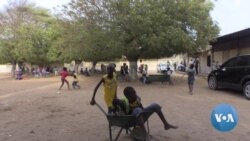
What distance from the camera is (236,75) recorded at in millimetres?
17781

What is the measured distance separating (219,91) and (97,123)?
1087 centimetres

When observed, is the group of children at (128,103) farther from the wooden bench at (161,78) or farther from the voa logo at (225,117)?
the wooden bench at (161,78)

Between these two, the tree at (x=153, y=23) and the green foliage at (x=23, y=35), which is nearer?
the tree at (x=153, y=23)

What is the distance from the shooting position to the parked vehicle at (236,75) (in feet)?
55.6

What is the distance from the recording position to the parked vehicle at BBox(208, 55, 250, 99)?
16.9m

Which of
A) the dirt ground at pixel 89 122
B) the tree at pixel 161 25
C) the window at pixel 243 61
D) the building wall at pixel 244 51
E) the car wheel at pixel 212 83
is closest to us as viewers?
the dirt ground at pixel 89 122

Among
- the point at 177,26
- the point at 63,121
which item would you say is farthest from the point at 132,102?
the point at 177,26

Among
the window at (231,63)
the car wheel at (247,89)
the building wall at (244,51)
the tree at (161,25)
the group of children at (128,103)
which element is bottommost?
the car wheel at (247,89)

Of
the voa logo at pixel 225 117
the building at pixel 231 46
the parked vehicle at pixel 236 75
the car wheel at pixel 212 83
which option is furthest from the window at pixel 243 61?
the voa logo at pixel 225 117

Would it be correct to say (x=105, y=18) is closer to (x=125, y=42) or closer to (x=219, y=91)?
(x=125, y=42)

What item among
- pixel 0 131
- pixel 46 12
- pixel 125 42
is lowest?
pixel 0 131

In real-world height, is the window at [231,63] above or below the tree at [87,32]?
below

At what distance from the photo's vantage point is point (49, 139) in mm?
8625

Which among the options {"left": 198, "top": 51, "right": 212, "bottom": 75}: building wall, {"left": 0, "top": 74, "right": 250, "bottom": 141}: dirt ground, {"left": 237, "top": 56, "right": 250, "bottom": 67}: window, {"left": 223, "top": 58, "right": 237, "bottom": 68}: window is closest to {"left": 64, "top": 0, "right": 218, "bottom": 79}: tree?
{"left": 223, "top": 58, "right": 237, "bottom": 68}: window
